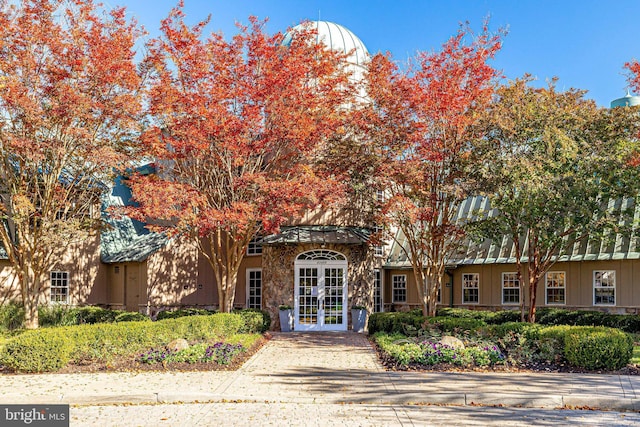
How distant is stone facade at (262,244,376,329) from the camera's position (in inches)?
851

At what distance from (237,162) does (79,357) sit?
6.63m

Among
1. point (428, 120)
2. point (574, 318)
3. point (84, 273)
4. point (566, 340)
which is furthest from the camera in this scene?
point (84, 273)

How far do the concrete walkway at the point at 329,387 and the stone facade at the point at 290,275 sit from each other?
884 cm

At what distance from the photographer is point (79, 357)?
12.4 meters

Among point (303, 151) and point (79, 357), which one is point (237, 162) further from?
point (79, 357)

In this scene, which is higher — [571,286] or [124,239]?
[124,239]

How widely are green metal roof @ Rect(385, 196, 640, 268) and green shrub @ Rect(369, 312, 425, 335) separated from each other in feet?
9.36

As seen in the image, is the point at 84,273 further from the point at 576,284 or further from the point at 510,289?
the point at 576,284

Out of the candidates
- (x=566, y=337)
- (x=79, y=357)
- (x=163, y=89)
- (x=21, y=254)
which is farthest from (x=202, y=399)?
(x=21, y=254)

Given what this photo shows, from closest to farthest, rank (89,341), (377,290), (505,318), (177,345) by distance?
1. (89,341)
2. (177,345)
3. (505,318)
4. (377,290)

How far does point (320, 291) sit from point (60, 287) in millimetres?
9462

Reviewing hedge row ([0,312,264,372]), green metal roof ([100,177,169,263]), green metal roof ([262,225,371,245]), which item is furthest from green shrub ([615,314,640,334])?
green metal roof ([100,177,169,263])

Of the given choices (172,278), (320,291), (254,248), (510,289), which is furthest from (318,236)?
(510,289)

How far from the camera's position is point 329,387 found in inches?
406
